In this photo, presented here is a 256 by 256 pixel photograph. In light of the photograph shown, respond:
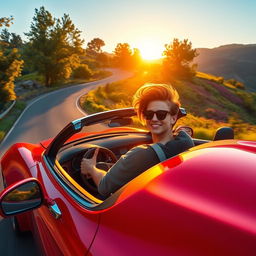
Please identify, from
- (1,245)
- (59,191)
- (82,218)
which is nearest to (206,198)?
(82,218)

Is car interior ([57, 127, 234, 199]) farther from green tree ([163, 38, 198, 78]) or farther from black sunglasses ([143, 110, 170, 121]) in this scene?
green tree ([163, 38, 198, 78])

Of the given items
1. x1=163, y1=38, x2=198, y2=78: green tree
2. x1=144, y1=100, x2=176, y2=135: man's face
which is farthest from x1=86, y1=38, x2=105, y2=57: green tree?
x1=144, y1=100, x2=176, y2=135: man's face

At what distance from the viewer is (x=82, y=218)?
1647mm

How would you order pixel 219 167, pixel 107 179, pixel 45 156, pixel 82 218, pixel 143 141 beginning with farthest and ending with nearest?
pixel 143 141
pixel 45 156
pixel 107 179
pixel 82 218
pixel 219 167

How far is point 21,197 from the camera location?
2.26 m

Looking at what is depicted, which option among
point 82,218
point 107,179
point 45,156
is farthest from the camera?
point 45,156

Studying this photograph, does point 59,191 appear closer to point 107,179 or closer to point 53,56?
point 107,179

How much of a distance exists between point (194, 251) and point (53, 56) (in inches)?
1684

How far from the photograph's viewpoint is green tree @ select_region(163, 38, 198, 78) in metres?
61.6

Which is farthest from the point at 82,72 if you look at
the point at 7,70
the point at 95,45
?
the point at 95,45

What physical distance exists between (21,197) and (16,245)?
55.6 inches

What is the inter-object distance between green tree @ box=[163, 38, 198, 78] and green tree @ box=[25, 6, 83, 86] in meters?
26.3

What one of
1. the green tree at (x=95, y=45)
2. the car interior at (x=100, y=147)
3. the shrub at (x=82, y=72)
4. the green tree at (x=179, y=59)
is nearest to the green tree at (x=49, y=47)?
the shrub at (x=82, y=72)

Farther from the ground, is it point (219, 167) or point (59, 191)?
point (219, 167)
